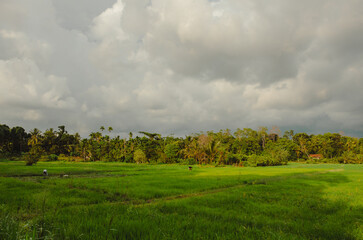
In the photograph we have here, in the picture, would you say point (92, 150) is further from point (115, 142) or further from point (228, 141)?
point (228, 141)

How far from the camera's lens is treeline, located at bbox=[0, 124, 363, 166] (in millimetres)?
59969

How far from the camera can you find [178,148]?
6544 cm

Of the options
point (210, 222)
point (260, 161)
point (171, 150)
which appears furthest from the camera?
point (171, 150)

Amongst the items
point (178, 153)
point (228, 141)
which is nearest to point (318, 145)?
point (228, 141)

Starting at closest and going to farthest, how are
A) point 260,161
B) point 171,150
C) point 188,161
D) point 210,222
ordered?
point 210,222, point 260,161, point 188,161, point 171,150

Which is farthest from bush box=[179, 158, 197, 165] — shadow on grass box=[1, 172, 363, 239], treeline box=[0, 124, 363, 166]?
shadow on grass box=[1, 172, 363, 239]

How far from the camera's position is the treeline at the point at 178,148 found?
60.0 meters

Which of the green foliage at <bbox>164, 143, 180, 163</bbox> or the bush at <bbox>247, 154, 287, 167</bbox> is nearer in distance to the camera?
the bush at <bbox>247, 154, 287, 167</bbox>

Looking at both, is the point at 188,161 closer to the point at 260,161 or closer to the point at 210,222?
the point at 260,161

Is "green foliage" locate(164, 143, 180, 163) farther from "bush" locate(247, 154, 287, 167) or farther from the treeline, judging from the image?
"bush" locate(247, 154, 287, 167)

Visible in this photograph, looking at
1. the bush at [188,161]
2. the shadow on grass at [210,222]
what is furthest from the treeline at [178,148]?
the shadow on grass at [210,222]

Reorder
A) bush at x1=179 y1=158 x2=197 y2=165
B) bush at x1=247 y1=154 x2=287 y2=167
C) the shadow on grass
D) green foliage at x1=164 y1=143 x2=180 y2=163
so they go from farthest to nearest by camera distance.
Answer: green foliage at x1=164 y1=143 x2=180 y2=163 → bush at x1=179 y1=158 x2=197 y2=165 → bush at x1=247 y1=154 x2=287 y2=167 → the shadow on grass

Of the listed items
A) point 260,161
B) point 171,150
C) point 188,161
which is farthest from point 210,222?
point 171,150

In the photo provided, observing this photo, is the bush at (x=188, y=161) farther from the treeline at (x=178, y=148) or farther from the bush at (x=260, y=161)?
the bush at (x=260, y=161)
